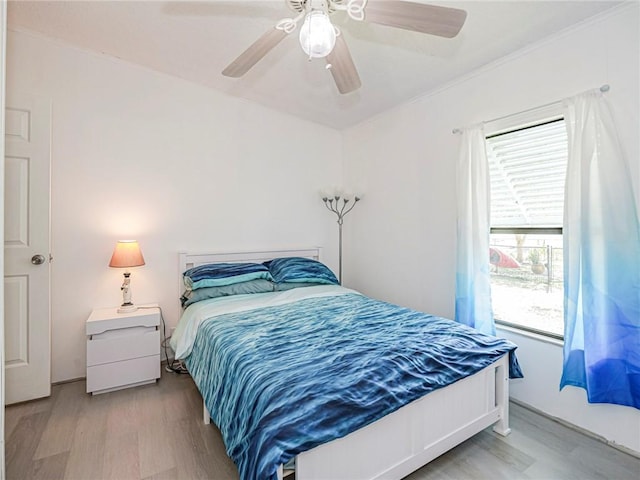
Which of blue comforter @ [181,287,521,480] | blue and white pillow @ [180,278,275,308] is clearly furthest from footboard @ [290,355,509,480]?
blue and white pillow @ [180,278,275,308]

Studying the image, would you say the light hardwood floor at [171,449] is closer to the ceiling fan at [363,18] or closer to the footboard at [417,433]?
the footboard at [417,433]

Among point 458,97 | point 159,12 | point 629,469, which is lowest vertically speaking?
point 629,469

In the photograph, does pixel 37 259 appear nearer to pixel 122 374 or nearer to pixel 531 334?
pixel 122 374

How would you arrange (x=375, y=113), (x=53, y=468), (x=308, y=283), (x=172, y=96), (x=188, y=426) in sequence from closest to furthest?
(x=53, y=468)
(x=188, y=426)
(x=172, y=96)
(x=308, y=283)
(x=375, y=113)

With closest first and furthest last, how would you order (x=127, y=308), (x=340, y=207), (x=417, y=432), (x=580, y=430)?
(x=417, y=432) → (x=580, y=430) → (x=127, y=308) → (x=340, y=207)

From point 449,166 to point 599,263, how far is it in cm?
132

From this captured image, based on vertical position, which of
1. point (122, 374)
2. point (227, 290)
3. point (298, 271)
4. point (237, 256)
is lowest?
point (122, 374)

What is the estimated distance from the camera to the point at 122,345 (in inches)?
96.6

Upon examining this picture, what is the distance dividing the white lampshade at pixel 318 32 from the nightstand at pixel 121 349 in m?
2.30

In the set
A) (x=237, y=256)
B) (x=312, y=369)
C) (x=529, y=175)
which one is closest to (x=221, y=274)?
(x=237, y=256)

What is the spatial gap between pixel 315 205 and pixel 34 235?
258 centimetres

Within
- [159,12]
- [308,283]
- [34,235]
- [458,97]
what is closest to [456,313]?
[308,283]

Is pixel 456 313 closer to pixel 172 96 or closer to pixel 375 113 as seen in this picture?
pixel 375 113

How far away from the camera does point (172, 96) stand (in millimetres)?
2973
